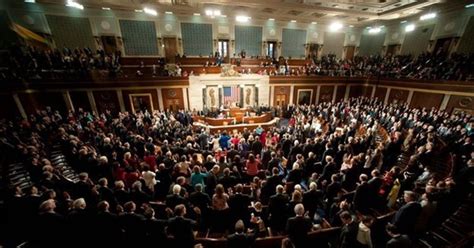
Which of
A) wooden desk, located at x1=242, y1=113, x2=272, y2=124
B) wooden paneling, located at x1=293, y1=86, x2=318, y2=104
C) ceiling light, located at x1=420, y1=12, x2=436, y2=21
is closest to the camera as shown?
wooden desk, located at x1=242, y1=113, x2=272, y2=124

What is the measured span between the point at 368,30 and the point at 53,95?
30857 mm

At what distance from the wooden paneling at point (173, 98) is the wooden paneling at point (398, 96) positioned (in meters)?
17.9

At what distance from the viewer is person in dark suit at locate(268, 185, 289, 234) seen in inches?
144

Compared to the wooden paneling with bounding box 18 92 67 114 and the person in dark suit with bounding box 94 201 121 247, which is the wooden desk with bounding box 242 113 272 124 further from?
the wooden paneling with bounding box 18 92 67 114

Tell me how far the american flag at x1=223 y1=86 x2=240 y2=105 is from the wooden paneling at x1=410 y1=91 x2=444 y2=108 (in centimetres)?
1394

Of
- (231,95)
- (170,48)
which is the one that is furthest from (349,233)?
(170,48)

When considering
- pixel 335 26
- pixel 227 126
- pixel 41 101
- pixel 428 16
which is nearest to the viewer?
pixel 41 101

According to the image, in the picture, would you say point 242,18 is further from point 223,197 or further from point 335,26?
point 223,197

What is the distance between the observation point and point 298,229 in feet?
10.2

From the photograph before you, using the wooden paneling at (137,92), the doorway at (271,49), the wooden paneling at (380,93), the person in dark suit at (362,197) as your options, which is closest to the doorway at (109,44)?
the wooden paneling at (137,92)

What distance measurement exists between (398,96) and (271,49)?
41.1 ft

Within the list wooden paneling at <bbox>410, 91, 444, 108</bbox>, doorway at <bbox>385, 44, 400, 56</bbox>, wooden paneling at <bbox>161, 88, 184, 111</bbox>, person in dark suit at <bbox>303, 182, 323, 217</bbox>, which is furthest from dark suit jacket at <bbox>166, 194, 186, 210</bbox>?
doorway at <bbox>385, 44, 400, 56</bbox>

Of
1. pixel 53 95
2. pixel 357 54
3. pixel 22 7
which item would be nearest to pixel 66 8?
pixel 22 7

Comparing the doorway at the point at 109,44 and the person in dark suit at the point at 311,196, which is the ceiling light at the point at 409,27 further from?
the doorway at the point at 109,44
